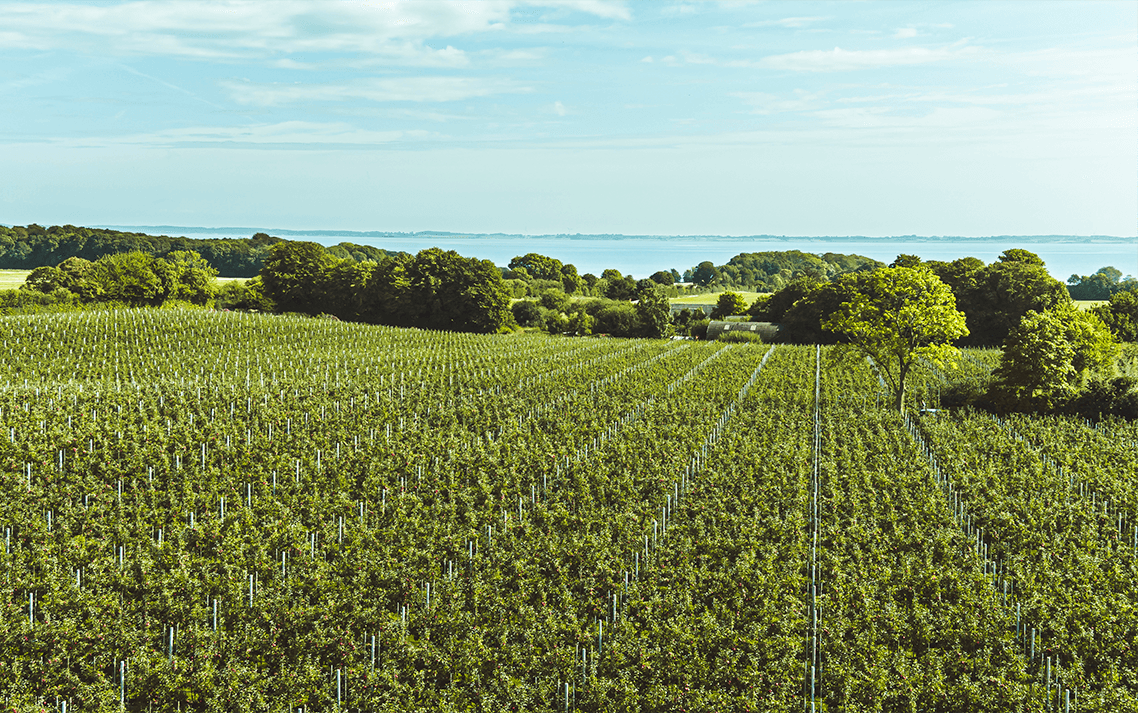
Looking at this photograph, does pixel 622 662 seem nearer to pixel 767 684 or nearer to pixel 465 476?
pixel 767 684

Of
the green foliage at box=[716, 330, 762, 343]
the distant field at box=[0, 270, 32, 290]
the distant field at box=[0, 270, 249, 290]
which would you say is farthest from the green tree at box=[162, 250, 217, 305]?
the green foliage at box=[716, 330, 762, 343]

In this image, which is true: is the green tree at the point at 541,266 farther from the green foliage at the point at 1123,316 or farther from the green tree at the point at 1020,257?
the green foliage at the point at 1123,316

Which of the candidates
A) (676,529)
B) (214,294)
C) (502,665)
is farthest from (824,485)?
(214,294)

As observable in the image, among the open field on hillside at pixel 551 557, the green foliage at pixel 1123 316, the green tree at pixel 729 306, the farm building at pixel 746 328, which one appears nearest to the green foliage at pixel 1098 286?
the green tree at pixel 729 306

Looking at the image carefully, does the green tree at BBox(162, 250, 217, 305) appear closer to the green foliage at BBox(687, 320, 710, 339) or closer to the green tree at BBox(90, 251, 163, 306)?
the green tree at BBox(90, 251, 163, 306)

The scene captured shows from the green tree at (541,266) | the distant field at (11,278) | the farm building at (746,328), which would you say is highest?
the green tree at (541,266)

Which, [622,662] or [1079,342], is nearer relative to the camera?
[622,662]

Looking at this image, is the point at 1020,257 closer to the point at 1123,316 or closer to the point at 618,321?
the point at 1123,316
